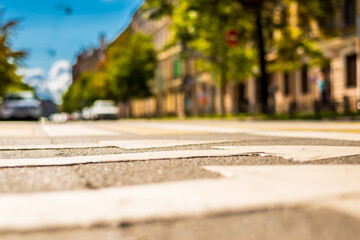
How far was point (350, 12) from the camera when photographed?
1029 inches

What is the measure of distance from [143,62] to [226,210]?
163 feet

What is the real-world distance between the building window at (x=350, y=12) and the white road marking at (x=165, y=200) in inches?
974

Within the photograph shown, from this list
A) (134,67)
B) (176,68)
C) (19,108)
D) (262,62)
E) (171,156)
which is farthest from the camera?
(176,68)

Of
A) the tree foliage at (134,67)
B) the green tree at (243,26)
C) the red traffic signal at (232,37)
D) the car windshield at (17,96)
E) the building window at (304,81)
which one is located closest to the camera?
the green tree at (243,26)

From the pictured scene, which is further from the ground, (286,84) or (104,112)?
(286,84)

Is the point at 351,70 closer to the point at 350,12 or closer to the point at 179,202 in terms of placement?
the point at 350,12

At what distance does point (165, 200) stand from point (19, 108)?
2640cm

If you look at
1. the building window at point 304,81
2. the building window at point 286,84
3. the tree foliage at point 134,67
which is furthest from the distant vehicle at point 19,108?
the tree foliage at point 134,67

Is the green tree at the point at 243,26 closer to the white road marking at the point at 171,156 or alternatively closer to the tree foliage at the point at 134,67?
the white road marking at the point at 171,156

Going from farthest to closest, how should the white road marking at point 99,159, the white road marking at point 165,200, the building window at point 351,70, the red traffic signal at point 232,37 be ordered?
the building window at point 351,70
the red traffic signal at point 232,37
the white road marking at point 99,159
the white road marking at point 165,200

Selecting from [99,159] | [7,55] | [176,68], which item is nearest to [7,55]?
[7,55]

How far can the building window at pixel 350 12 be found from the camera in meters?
25.8

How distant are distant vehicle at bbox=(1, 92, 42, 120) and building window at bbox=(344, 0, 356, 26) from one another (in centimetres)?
1800

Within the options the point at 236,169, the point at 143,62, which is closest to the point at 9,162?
the point at 236,169
